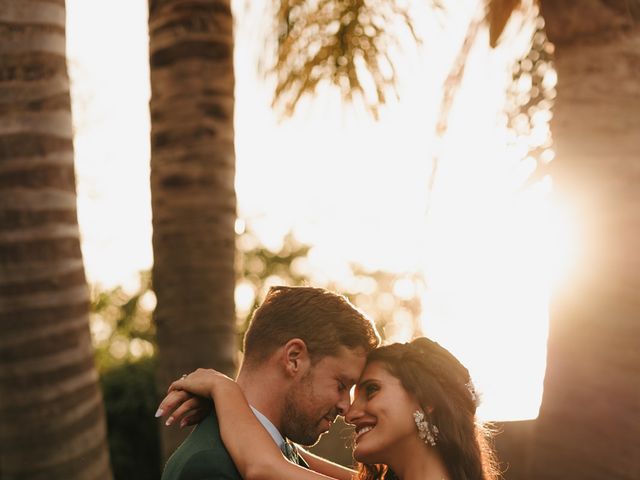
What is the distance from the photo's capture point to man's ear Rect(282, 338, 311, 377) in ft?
12.4

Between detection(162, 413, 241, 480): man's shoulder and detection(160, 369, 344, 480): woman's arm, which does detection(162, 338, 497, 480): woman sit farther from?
detection(162, 413, 241, 480): man's shoulder

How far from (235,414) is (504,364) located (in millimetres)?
4109

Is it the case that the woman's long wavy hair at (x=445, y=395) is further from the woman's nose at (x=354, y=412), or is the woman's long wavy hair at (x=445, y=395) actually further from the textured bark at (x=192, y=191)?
the textured bark at (x=192, y=191)

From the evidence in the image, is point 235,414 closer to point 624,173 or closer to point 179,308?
point 624,173

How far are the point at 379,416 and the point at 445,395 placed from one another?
0.40 m

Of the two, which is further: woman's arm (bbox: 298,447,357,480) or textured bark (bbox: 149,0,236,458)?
textured bark (bbox: 149,0,236,458)

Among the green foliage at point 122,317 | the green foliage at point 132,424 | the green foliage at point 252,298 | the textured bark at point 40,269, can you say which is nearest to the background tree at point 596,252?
the textured bark at point 40,269

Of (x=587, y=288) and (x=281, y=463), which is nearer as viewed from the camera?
(x=281, y=463)

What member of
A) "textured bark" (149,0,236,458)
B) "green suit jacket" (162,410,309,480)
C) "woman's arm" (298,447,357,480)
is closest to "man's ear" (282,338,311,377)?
"green suit jacket" (162,410,309,480)

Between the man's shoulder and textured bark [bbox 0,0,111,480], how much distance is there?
1.25 meters

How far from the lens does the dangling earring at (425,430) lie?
441cm

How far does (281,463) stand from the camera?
360 cm

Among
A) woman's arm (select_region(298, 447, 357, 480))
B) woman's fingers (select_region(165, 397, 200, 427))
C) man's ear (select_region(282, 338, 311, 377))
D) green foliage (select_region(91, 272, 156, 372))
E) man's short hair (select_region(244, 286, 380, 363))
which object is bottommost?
green foliage (select_region(91, 272, 156, 372))

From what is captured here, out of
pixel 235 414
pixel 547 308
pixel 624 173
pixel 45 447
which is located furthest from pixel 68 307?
pixel 624 173
